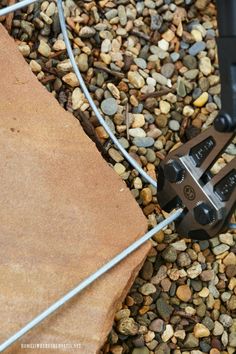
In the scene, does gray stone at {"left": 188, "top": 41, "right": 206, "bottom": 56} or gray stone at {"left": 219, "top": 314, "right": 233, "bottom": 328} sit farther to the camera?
gray stone at {"left": 188, "top": 41, "right": 206, "bottom": 56}

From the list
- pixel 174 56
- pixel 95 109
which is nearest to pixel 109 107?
pixel 95 109

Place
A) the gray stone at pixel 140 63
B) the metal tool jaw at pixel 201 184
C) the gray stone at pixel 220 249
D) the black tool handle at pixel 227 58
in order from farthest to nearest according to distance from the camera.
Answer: the gray stone at pixel 140 63 → the gray stone at pixel 220 249 → the metal tool jaw at pixel 201 184 → the black tool handle at pixel 227 58

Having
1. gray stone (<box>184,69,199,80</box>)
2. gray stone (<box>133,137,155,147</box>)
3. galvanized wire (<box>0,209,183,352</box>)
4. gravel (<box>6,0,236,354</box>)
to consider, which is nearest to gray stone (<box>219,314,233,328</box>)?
gravel (<box>6,0,236,354</box>)

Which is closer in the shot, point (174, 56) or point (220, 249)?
point (220, 249)

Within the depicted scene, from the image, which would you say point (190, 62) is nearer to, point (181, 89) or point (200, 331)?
point (181, 89)

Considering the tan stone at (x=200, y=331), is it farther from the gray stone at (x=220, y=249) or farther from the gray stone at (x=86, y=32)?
the gray stone at (x=86, y=32)

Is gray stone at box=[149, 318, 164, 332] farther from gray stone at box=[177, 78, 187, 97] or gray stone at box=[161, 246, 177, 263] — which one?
gray stone at box=[177, 78, 187, 97]

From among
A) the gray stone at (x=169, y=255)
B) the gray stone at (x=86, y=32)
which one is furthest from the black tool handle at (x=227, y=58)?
the gray stone at (x=86, y=32)

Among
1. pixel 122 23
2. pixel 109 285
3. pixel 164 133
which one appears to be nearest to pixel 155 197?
pixel 164 133
